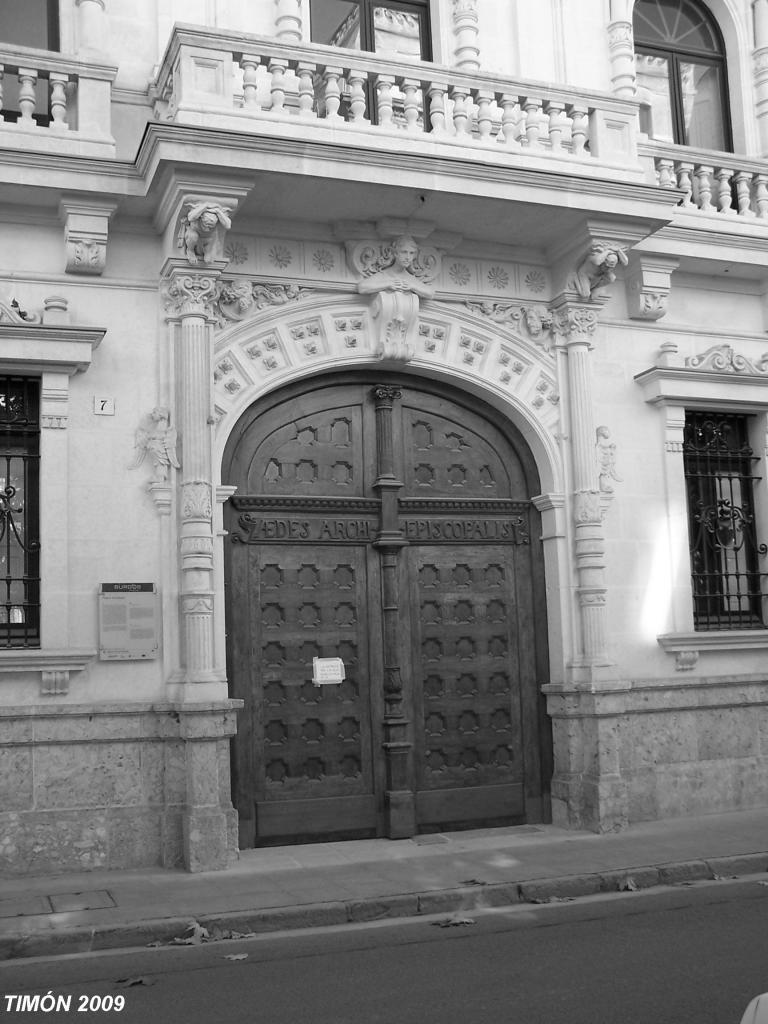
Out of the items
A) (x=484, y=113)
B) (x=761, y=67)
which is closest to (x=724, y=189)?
(x=761, y=67)

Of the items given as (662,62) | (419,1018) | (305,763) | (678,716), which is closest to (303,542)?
(305,763)

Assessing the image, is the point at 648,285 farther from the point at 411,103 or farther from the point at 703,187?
the point at 411,103

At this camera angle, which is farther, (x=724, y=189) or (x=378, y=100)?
(x=724, y=189)

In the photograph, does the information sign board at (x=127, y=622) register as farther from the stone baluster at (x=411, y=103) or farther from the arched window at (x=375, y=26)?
the arched window at (x=375, y=26)

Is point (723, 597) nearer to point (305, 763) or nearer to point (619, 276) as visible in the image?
point (619, 276)

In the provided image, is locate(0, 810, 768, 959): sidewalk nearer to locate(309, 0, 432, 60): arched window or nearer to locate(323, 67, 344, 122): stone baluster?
locate(323, 67, 344, 122): stone baluster

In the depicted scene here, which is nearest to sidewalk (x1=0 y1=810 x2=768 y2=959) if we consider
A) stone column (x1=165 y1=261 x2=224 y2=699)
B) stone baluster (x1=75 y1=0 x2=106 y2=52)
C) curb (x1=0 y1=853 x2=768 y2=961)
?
curb (x1=0 y1=853 x2=768 y2=961)

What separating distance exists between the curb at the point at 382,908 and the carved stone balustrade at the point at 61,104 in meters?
5.93

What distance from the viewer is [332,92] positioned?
9828 mm

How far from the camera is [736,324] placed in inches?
475

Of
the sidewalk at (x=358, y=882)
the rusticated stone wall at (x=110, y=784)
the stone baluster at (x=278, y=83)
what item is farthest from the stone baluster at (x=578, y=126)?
the sidewalk at (x=358, y=882)

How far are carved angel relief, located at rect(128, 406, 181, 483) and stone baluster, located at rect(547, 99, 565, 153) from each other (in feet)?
14.0

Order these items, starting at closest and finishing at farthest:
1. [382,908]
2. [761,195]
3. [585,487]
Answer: [382,908] → [585,487] → [761,195]

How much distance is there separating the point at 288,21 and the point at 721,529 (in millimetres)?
6338
